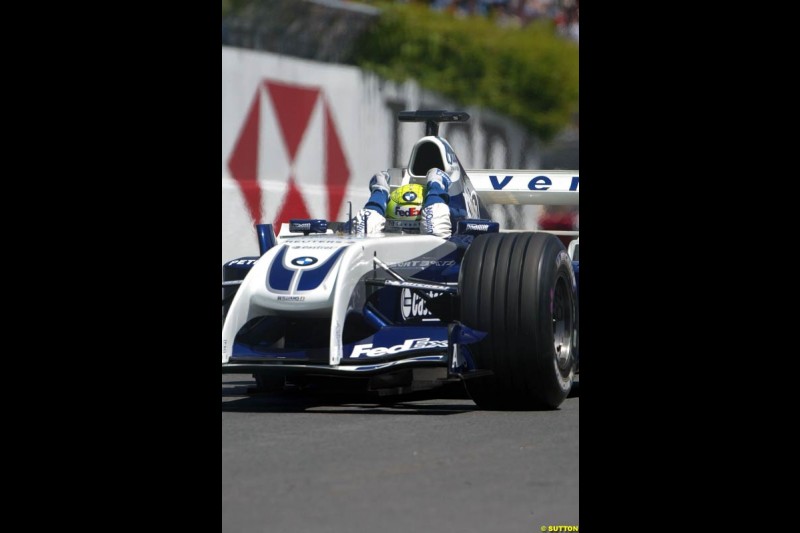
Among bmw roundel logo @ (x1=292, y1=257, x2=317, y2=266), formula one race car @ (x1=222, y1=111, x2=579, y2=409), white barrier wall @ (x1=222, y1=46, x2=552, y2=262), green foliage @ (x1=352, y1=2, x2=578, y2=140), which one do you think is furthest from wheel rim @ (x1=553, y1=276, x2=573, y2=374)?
green foliage @ (x1=352, y1=2, x2=578, y2=140)

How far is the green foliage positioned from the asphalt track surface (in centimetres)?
127

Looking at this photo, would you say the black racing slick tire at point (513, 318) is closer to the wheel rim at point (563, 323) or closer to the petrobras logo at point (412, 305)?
the wheel rim at point (563, 323)

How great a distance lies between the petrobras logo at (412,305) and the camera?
8164 mm

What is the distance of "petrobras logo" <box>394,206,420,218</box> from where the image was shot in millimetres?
8922

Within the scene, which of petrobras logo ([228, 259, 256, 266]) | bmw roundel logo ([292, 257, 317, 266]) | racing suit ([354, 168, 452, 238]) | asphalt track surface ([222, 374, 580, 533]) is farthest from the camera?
racing suit ([354, 168, 452, 238])

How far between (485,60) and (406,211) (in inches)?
163

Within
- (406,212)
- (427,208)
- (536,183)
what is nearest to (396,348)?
(536,183)

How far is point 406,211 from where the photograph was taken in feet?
29.3

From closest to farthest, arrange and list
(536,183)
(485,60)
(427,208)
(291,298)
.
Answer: (485,60) → (536,183) → (291,298) → (427,208)

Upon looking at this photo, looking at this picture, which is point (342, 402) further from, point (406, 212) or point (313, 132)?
point (313, 132)

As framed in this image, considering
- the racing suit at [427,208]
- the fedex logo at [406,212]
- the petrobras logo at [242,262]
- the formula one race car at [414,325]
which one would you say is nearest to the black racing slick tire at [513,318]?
the formula one race car at [414,325]

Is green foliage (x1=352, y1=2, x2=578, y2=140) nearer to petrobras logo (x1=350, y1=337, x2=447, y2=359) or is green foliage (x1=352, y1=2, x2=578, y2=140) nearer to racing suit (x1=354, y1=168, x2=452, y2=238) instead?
petrobras logo (x1=350, y1=337, x2=447, y2=359)

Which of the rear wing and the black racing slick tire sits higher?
the rear wing
